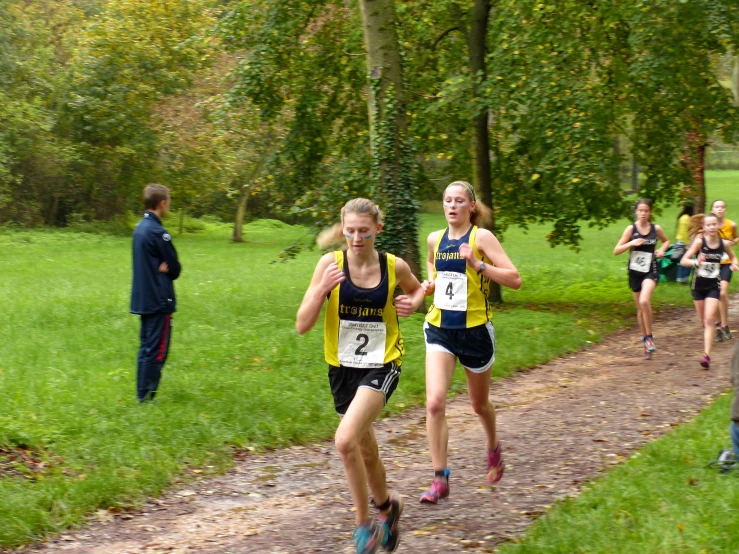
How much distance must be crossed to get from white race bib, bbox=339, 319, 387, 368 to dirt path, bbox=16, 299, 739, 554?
1160 mm

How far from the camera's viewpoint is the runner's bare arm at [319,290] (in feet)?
16.9

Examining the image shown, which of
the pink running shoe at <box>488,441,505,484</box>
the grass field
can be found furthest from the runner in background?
the pink running shoe at <box>488,441,505,484</box>

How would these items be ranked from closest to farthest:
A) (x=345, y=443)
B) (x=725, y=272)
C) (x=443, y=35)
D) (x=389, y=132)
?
(x=345, y=443) < (x=725, y=272) < (x=389, y=132) < (x=443, y=35)

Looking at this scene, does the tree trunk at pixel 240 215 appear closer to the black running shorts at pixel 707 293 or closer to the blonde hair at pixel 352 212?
the black running shorts at pixel 707 293

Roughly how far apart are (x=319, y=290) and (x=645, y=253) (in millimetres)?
8448

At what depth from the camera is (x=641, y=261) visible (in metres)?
12.6

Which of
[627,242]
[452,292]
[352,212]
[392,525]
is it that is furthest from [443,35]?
[392,525]

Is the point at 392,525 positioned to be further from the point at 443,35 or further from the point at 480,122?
the point at 443,35

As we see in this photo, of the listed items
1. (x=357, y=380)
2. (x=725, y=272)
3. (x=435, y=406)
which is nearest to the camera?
(x=357, y=380)

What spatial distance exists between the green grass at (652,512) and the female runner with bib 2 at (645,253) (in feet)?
18.2

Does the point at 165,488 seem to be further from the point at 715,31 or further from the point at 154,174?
the point at 154,174

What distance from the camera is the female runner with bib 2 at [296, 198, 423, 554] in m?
5.22

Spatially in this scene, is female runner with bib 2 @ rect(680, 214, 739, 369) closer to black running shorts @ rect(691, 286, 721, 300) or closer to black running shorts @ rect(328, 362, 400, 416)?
black running shorts @ rect(691, 286, 721, 300)

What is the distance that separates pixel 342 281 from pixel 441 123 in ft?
41.3
